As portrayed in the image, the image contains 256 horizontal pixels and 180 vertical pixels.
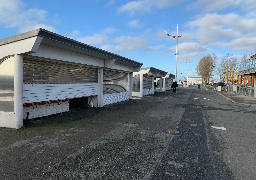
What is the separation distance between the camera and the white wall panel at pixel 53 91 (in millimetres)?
6785

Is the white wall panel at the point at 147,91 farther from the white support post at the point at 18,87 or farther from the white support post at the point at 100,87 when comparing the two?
the white support post at the point at 18,87

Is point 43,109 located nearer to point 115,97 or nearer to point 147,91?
point 115,97

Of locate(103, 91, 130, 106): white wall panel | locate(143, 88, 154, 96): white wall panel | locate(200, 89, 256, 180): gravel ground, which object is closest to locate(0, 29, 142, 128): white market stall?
locate(103, 91, 130, 106): white wall panel

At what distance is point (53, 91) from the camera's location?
8031 millimetres

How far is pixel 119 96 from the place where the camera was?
15.0 metres

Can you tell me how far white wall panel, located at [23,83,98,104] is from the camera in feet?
22.3

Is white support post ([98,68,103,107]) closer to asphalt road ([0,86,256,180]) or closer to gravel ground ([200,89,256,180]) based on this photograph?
asphalt road ([0,86,256,180])

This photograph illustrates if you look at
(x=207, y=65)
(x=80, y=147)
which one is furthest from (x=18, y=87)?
(x=207, y=65)

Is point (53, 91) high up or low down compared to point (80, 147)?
up

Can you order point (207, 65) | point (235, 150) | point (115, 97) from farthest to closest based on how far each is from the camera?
1. point (207, 65)
2. point (115, 97)
3. point (235, 150)

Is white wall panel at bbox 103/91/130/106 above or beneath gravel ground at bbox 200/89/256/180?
above

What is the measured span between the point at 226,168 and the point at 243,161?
70cm

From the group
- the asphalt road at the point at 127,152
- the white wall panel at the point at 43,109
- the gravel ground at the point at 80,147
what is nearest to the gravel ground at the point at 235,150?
the asphalt road at the point at 127,152

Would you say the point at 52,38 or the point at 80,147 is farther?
the point at 52,38
